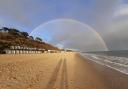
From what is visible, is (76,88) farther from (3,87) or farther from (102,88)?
(3,87)

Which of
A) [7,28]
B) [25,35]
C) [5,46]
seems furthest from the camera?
[25,35]

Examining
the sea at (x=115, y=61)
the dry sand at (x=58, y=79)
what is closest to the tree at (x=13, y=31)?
the sea at (x=115, y=61)

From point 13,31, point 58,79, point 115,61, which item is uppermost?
point 13,31

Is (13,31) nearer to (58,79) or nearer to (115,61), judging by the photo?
(115,61)

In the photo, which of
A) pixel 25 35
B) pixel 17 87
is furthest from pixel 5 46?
pixel 25 35

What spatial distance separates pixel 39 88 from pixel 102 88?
142 inches

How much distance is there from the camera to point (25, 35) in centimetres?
19338

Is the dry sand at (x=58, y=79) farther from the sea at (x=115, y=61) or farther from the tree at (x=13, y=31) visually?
the tree at (x=13, y=31)

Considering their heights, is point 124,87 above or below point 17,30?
below

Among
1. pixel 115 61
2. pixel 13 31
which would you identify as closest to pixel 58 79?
pixel 115 61

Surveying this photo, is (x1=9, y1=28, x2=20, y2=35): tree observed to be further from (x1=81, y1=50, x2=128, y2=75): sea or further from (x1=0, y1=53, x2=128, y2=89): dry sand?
(x1=0, y1=53, x2=128, y2=89): dry sand

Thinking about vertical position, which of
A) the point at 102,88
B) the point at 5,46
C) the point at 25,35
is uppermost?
the point at 25,35

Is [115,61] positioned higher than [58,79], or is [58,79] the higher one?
[115,61]

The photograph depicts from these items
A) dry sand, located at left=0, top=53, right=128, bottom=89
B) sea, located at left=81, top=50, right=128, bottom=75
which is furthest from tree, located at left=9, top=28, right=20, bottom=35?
dry sand, located at left=0, top=53, right=128, bottom=89
